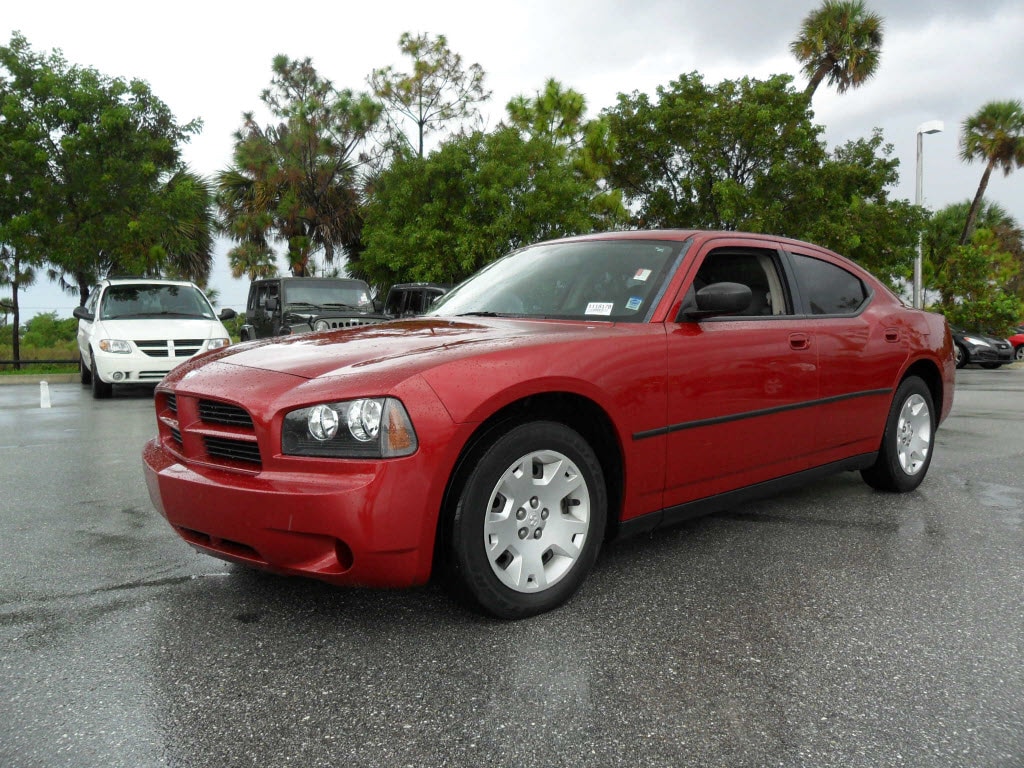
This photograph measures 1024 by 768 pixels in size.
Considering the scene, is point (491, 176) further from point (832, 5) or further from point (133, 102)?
point (832, 5)

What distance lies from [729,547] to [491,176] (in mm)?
22078

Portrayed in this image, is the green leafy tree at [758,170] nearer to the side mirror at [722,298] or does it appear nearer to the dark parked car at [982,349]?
the dark parked car at [982,349]

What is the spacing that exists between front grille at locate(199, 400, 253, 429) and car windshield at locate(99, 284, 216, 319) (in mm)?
10312

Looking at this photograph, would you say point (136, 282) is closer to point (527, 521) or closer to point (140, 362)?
point (140, 362)

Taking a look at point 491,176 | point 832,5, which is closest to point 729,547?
point 491,176

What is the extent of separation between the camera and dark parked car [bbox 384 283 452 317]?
15.0 m

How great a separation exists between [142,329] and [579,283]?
9.61 meters

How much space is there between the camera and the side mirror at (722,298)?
3719mm

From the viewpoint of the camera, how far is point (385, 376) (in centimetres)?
293

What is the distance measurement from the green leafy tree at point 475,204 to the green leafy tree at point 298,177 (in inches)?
195

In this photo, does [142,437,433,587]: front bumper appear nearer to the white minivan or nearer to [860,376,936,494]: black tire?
[860,376,936,494]: black tire

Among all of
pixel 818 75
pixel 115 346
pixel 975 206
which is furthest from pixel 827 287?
pixel 975 206

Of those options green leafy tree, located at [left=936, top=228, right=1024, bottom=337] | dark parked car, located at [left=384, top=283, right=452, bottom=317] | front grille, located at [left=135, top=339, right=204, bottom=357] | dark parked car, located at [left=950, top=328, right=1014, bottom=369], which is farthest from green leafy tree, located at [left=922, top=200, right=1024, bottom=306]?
front grille, located at [left=135, top=339, right=204, bottom=357]

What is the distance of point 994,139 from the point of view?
1415 inches
